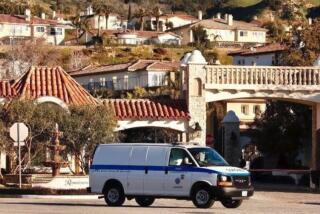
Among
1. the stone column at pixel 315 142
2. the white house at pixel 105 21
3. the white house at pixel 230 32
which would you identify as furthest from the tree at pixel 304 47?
the white house at pixel 105 21

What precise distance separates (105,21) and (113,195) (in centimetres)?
15313

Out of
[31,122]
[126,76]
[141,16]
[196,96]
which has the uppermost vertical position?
[141,16]

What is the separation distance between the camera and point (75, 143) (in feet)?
144

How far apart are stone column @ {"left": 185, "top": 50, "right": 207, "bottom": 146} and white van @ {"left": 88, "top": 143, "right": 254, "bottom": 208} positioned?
1702cm

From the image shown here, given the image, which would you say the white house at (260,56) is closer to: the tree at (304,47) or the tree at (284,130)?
the tree at (284,130)

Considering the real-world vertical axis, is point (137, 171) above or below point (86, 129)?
below

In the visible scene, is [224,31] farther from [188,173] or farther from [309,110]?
[188,173]

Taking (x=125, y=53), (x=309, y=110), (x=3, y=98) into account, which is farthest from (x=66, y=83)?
(x=125, y=53)

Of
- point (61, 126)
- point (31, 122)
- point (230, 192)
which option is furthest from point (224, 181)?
point (31, 122)

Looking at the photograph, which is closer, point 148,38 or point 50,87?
point 50,87

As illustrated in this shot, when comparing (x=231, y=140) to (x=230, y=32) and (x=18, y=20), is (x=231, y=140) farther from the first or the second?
(x=230, y=32)

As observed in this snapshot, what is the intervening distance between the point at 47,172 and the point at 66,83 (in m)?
5.51

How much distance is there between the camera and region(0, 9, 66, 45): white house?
148750mm

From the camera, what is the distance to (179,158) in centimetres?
3062
